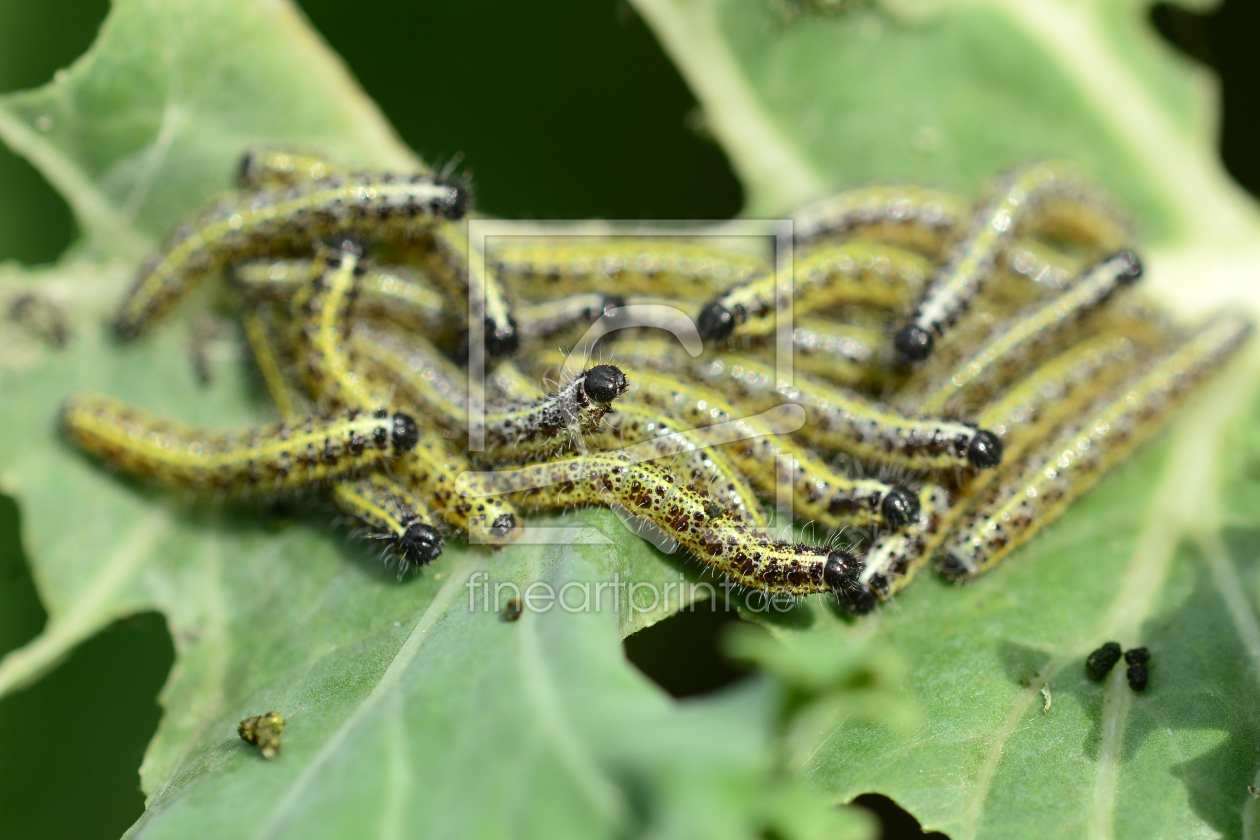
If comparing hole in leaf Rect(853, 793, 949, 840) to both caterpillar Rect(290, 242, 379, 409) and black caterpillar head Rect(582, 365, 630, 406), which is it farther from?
caterpillar Rect(290, 242, 379, 409)

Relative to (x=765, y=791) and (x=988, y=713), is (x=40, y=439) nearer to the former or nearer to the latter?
(x=765, y=791)

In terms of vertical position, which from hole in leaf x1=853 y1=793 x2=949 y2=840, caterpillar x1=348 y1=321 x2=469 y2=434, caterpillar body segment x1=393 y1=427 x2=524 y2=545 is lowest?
hole in leaf x1=853 y1=793 x2=949 y2=840

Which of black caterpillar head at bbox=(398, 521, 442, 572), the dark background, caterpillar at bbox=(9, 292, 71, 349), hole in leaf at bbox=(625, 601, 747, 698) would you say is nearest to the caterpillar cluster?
black caterpillar head at bbox=(398, 521, 442, 572)

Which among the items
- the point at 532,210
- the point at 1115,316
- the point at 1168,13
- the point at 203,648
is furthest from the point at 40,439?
the point at 1168,13

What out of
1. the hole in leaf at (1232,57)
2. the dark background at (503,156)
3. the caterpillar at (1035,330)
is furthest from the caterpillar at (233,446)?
the hole in leaf at (1232,57)

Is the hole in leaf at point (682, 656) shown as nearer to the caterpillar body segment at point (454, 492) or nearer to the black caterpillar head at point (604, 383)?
the caterpillar body segment at point (454, 492)

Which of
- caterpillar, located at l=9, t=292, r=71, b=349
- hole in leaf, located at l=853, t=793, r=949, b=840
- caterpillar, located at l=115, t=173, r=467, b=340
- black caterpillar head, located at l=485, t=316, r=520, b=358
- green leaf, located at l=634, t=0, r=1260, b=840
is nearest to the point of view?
green leaf, located at l=634, t=0, r=1260, b=840
